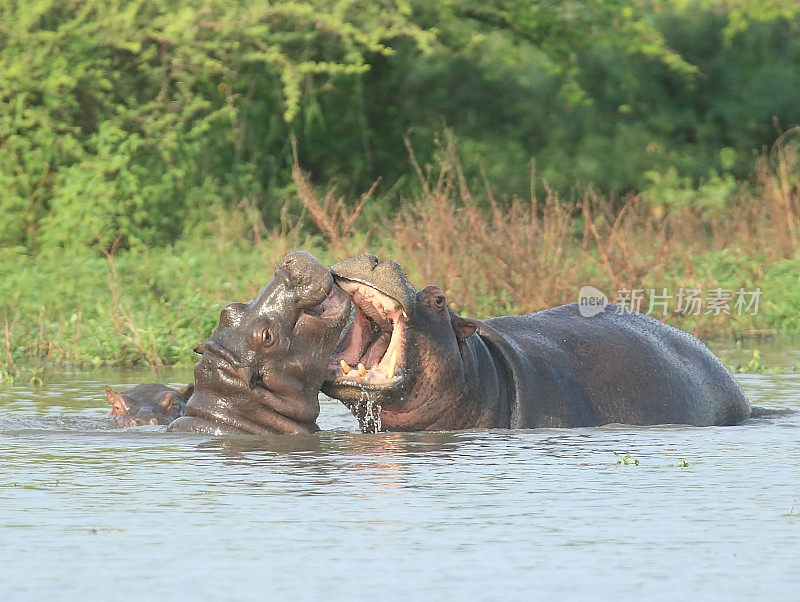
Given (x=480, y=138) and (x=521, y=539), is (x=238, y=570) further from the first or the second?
(x=480, y=138)

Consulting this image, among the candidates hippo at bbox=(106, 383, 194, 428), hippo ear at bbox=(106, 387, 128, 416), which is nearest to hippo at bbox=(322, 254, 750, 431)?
hippo at bbox=(106, 383, 194, 428)

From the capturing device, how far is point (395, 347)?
645 centimetres

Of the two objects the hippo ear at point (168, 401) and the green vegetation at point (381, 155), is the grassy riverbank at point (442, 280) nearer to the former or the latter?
the green vegetation at point (381, 155)

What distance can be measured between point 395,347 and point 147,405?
162 cm

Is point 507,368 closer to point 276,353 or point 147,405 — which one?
point 276,353

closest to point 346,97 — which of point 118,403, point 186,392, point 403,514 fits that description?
point 186,392

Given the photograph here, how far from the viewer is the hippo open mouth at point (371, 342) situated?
6.41 m

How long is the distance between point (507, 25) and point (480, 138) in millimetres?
1546

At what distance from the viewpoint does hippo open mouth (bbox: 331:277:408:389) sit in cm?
641

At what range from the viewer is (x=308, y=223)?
59.5 feet

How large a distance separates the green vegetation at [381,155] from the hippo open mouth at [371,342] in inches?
137

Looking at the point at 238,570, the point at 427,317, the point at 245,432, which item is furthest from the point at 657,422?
the point at 238,570

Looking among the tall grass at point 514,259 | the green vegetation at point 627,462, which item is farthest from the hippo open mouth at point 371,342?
the tall grass at point 514,259

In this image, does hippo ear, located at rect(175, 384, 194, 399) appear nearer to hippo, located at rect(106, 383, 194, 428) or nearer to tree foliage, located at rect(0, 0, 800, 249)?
hippo, located at rect(106, 383, 194, 428)
